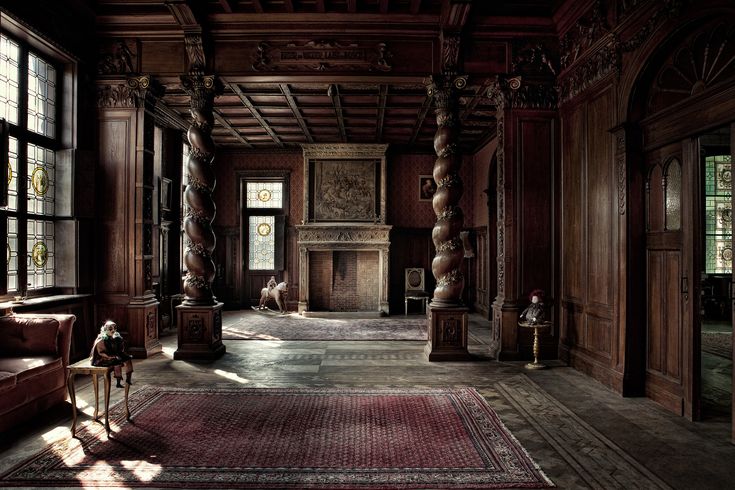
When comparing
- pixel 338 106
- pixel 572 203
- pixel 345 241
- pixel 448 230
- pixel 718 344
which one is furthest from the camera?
pixel 345 241

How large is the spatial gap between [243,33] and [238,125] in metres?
3.78

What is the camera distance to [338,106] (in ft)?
27.8

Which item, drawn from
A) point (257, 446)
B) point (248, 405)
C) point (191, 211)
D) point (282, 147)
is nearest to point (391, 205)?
point (282, 147)

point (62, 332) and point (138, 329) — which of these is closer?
point (62, 332)

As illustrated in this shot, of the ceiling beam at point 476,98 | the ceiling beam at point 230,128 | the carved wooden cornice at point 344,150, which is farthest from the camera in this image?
the carved wooden cornice at point 344,150

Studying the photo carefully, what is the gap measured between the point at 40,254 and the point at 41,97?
1.96 meters

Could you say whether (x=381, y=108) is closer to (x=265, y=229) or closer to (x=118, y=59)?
(x=118, y=59)

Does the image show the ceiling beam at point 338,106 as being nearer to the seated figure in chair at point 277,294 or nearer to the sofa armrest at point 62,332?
the seated figure in chair at point 277,294

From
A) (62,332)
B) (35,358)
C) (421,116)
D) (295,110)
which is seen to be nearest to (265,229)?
(295,110)

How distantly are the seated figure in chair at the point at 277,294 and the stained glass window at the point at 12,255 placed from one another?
19.5ft

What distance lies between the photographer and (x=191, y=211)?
6305 mm

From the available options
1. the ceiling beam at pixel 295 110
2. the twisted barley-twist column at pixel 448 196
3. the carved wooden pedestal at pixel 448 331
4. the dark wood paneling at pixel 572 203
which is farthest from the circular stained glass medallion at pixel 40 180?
the dark wood paneling at pixel 572 203

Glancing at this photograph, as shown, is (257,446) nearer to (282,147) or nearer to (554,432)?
(554,432)

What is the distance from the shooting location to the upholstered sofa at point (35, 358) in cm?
378
